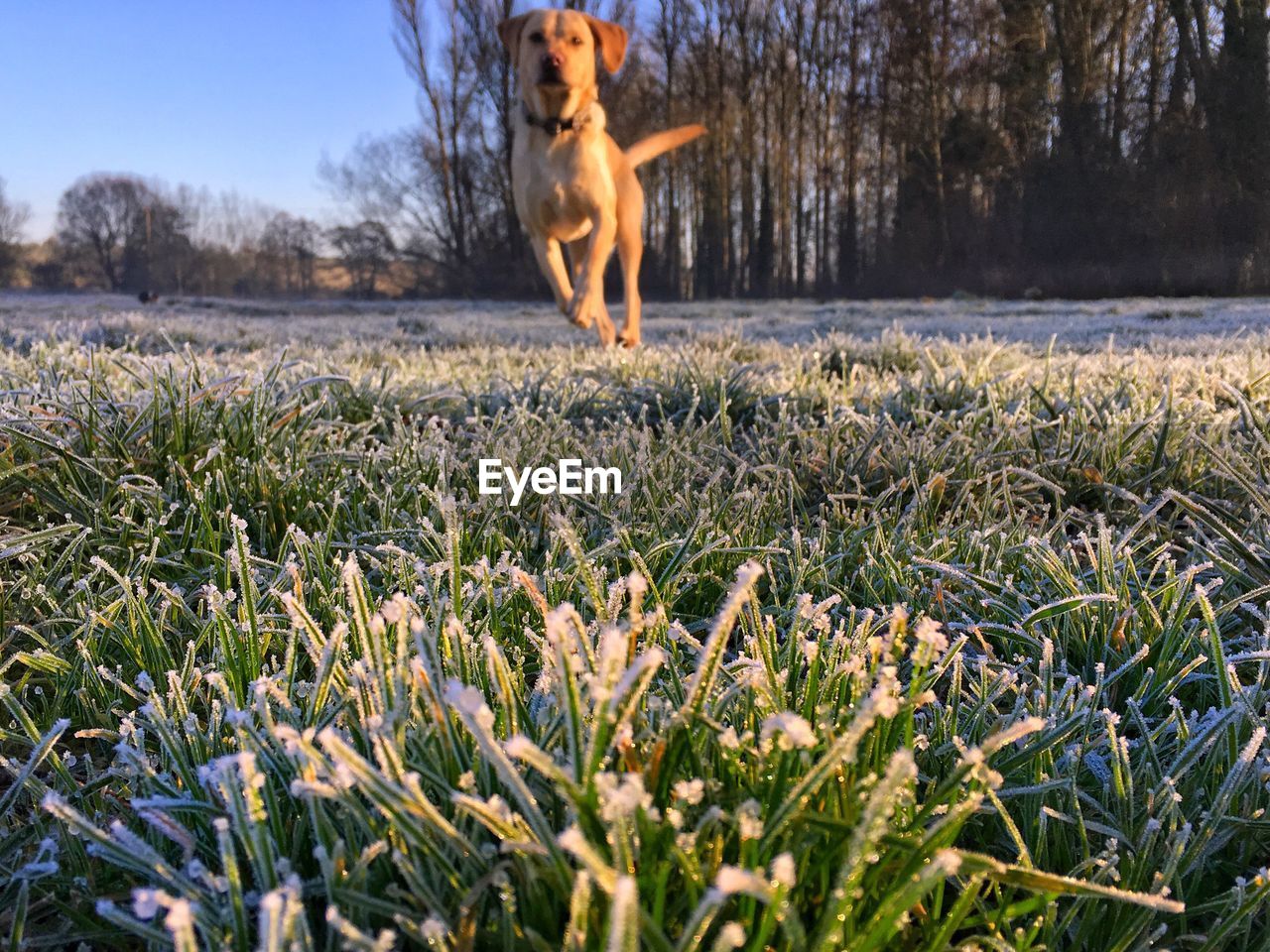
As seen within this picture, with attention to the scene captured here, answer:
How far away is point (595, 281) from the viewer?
6.48 m

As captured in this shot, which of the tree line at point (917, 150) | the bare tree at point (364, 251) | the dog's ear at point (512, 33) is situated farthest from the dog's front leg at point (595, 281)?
Result: the bare tree at point (364, 251)

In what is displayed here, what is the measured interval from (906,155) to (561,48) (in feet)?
65.3

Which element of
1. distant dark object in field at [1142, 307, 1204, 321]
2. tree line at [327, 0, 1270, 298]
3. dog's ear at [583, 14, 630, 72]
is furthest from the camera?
tree line at [327, 0, 1270, 298]

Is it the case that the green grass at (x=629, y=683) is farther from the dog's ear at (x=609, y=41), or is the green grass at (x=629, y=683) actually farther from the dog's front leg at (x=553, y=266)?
the dog's ear at (x=609, y=41)

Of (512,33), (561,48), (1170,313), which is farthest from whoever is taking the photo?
(1170,313)

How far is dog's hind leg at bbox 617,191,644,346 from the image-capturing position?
25.2 feet

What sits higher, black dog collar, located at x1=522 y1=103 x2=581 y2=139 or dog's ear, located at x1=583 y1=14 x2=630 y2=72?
dog's ear, located at x1=583 y1=14 x2=630 y2=72

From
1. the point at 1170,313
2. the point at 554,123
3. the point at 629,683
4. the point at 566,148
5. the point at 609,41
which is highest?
the point at 609,41

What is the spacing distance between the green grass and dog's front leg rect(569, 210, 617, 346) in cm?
369

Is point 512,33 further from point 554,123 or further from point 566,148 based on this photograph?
point 566,148

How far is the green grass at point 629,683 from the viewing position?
64cm

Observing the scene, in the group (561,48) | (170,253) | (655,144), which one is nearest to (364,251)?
(170,253)

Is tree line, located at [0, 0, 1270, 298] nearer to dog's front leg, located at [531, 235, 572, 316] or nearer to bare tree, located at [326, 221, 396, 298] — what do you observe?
bare tree, located at [326, 221, 396, 298]

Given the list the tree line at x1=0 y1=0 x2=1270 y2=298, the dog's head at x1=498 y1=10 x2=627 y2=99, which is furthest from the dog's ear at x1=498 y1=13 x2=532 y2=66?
the tree line at x1=0 y1=0 x2=1270 y2=298
